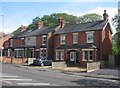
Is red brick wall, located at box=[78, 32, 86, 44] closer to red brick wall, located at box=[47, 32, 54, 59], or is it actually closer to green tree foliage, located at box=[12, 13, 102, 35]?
red brick wall, located at box=[47, 32, 54, 59]

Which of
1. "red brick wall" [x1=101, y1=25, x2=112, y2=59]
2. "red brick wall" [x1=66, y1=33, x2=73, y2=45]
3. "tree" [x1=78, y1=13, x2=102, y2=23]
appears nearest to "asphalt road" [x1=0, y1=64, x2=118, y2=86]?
"red brick wall" [x1=101, y1=25, x2=112, y2=59]

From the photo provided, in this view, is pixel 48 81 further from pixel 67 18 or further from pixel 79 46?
pixel 67 18

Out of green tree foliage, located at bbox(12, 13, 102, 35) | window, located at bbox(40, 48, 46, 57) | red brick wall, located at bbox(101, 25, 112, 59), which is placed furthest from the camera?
green tree foliage, located at bbox(12, 13, 102, 35)

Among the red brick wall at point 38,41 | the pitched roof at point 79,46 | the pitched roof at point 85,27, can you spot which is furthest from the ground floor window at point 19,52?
the pitched roof at point 79,46

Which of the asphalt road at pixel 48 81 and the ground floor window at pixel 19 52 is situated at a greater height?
the ground floor window at pixel 19 52

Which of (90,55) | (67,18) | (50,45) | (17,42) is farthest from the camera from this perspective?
(67,18)

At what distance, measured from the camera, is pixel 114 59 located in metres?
43.4

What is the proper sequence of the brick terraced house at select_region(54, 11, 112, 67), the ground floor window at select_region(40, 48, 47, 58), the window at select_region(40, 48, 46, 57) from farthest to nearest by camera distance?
the window at select_region(40, 48, 46, 57) < the ground floor window at select_region(40, 48, 47, 58) < the brick terraced house at select_region(54, 11, 112, 67)

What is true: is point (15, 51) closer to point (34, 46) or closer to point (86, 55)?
point (34, 46)

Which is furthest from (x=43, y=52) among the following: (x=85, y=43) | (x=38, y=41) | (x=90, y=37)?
(x=90, y=37)

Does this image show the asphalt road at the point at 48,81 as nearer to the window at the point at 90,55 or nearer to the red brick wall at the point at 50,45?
the window at the point at 90,55

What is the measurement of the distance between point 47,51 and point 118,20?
63.9ft

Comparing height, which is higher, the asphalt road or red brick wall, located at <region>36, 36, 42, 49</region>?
red brick wall, located at <region>36, 36, 42, 49</region>

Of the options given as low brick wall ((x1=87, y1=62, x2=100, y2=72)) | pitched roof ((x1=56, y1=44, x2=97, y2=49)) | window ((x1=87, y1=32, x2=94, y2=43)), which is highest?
window ((x1=87, y1=32, x2=94, y2=43))
